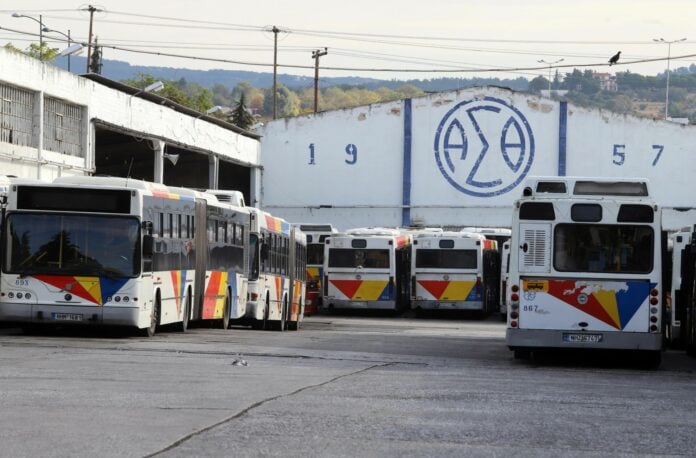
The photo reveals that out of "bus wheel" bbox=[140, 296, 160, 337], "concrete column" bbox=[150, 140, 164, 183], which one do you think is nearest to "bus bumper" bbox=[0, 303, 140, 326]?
"bus wheel" bbox=[140, 296, 160, 337]

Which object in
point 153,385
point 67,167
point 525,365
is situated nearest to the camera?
point 153,385

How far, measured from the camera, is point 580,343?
22.2 m

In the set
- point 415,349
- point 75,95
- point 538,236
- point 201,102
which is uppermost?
point 201,102

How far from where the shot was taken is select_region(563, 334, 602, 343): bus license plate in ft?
72.8

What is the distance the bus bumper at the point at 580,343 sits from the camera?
22.0 meters

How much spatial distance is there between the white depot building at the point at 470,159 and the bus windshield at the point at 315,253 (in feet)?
51.0

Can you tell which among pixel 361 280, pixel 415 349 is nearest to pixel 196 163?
pixel 361 280

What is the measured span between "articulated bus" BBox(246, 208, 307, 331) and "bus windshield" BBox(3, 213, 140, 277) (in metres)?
8.63

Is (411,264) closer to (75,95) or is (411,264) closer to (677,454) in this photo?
(75,95)

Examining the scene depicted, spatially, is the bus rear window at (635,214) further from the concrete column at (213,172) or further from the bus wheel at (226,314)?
the concrete column at (213,172)

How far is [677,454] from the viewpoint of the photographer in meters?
11.1

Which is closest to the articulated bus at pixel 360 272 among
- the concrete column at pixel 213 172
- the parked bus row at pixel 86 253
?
the concrete column at pixel 213 172

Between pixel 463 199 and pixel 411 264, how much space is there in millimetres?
15640

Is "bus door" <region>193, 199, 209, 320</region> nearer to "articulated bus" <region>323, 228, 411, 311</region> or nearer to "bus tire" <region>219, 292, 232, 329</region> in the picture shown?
"bus tire" <region>219, 292, 232, 329</region>
